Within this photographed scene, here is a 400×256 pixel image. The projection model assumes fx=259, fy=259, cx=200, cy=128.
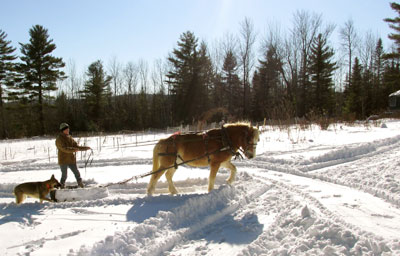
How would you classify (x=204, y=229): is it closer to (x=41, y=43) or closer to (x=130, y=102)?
(x=41, y=43)

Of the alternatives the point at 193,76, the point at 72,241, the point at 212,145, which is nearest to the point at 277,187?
the point at 212,145

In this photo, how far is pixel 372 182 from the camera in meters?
5.91

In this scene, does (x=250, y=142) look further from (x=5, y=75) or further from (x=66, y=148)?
(x=5, y=75)

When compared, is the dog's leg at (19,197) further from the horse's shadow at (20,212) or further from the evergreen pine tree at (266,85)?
the evergreen pine tree at (266,85)

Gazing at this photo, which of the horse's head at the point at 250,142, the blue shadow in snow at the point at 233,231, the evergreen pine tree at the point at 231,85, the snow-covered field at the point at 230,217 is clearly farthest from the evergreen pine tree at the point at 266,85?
the blue shadow in snow at the point at 233,231

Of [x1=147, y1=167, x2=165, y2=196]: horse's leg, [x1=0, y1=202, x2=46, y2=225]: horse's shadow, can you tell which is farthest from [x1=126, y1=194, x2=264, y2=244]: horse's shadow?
[x1=0, y1=202, x2=46, y2=225]: horse's shadow

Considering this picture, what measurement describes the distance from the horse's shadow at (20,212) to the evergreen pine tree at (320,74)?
3338 centimetres

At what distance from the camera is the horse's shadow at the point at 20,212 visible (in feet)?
14.2

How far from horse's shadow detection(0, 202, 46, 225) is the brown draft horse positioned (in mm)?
2141

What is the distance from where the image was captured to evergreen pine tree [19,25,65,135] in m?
28.7

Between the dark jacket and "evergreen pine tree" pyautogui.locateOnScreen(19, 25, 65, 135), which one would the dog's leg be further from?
"evergreen pine tree" pyautogui.locateOnScreen(19, 25, 65, 135)

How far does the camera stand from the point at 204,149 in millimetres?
5613

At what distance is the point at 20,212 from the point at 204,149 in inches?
145

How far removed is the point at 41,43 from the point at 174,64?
15144 mm
